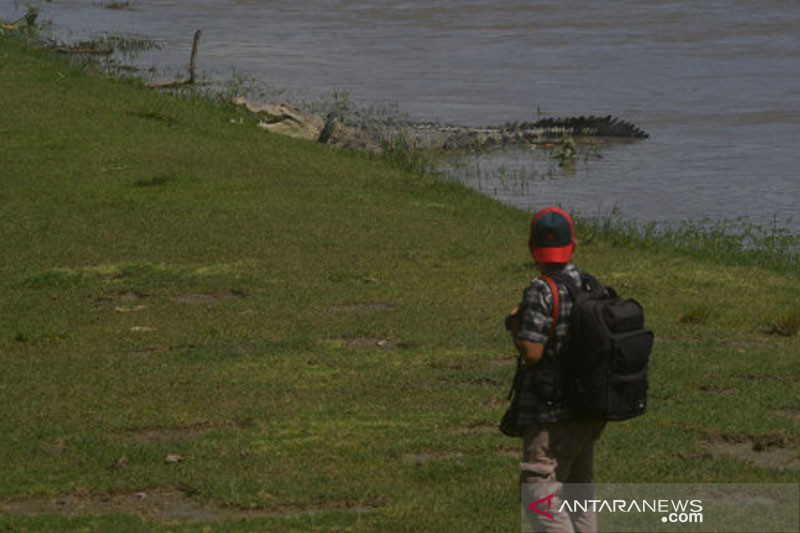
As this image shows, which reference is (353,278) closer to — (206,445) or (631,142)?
(206,445)

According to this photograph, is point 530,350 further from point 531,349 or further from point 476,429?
point 476,429

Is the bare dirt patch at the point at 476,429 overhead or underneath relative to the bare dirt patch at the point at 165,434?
overhead

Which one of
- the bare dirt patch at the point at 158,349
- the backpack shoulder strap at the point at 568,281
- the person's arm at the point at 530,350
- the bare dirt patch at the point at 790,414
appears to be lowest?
the bare dirt patch at the point at 158,349

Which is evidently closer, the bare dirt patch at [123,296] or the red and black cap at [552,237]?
the red and black cap at [552,237]

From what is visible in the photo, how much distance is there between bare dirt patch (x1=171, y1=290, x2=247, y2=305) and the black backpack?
6.94 metres

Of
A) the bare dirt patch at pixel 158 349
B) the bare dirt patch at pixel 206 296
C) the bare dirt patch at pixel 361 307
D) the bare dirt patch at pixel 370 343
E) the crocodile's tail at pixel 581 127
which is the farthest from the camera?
the crocodile's tail at pixel 581 127

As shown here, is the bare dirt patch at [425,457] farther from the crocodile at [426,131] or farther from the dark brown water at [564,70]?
the crocodile at [426,131]

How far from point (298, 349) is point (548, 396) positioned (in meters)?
4.94

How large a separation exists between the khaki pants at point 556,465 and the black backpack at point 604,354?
0.14 m

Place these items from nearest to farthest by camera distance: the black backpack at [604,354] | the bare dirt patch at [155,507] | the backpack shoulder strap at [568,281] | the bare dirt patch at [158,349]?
the black backpack at [604,354] < the backpack shoulder strap at [568,281] < the bare dirt patch at [155,507] < the bare dirt patch at [158,349]

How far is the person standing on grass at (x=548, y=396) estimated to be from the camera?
5172 millimetres

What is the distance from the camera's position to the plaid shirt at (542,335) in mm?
5168

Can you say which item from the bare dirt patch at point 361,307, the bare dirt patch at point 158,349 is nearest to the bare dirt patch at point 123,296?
the bare dirt patch at point 361,307

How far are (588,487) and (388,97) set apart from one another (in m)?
25.9
